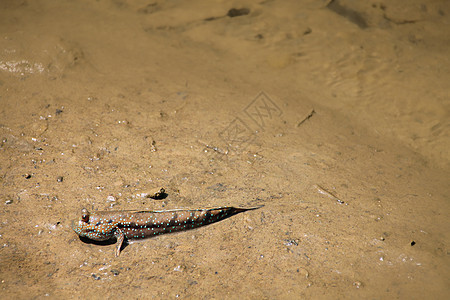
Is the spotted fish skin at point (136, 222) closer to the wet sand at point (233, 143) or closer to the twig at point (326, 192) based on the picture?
the wet sand at point (233, 143)

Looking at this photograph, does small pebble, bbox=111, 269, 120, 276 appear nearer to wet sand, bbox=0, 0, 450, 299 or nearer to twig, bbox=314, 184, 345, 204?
wet sand, bbox=0, 0, 450, 299

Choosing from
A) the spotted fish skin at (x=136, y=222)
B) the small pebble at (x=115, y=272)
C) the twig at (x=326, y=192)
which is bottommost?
the twig at (x=326, y=192)

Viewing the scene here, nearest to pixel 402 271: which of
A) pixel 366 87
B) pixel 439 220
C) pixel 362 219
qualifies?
pixel 362 219

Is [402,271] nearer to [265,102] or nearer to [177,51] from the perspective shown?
[265,102]

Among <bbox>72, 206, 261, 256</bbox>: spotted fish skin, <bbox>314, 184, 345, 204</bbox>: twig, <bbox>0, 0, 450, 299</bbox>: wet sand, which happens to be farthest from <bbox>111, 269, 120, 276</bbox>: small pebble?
<bbox>314, 184, 345, 204</bbox>: twig

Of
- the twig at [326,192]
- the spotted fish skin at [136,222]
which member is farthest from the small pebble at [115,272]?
the twig at [326,192]

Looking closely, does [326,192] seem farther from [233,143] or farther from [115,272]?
[115,272]

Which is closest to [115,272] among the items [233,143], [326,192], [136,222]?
[136,222]
